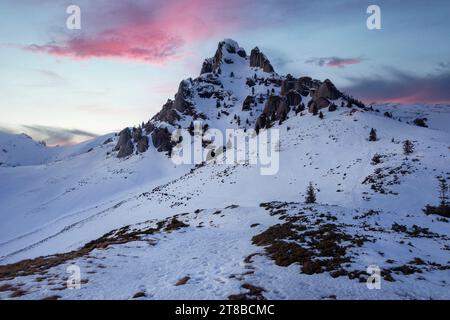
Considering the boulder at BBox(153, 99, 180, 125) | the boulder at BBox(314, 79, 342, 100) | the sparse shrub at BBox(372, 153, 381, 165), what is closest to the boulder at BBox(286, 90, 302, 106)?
the boulder at BBox(314, 79, 342, 100)

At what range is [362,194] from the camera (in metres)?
40.0

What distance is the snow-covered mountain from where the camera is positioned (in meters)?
13.1

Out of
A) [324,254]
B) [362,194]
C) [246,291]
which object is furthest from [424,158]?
[246,291]

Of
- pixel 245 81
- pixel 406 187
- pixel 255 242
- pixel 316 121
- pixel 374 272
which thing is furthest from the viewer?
pixel 245 81

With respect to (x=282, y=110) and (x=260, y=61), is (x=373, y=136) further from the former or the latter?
(x=260, y=61)

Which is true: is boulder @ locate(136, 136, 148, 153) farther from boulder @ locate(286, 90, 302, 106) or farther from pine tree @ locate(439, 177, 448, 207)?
pine tree @ locate(439, 177, 448, 207)

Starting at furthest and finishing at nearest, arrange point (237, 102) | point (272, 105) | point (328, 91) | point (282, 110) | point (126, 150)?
point (237, 102), point (126, 150), point (272, 105), point (282, 110), point (328, 91)

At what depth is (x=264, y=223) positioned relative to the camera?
2606 centimetres

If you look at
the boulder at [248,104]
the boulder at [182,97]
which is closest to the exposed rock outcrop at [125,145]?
the boulder at [182,97]

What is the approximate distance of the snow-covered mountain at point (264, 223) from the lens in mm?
13117

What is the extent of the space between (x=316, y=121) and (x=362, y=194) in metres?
48.1

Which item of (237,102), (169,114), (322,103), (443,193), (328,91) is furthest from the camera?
(237,102)

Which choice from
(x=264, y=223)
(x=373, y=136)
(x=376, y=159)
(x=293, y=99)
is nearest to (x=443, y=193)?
(x=376, y=159)
